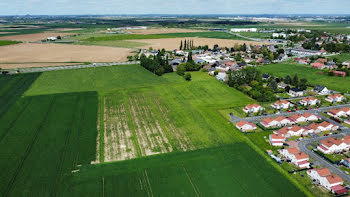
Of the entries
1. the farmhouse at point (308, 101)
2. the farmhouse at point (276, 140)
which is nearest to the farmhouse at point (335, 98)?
the farmhouse at point (308, 101)

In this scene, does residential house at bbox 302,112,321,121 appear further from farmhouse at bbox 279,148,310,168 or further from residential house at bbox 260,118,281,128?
farmhouse at bbox 279,148,310,168

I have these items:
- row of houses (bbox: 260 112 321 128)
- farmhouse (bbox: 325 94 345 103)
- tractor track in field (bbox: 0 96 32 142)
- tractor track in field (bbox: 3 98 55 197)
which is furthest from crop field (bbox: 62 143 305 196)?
farmhouse (bbox: 325 94 345 103)

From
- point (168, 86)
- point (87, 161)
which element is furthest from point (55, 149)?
point (168, 86)

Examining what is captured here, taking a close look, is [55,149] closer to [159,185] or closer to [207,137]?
[159,185]

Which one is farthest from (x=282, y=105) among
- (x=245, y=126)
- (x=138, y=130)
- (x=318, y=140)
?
(x=138, y=130)

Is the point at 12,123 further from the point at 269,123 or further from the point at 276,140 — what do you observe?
the point at 269,123

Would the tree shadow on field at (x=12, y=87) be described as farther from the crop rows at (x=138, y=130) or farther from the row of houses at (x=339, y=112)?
the row of houses at (x=339, y=112)

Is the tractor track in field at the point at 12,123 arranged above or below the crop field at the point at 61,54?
below
